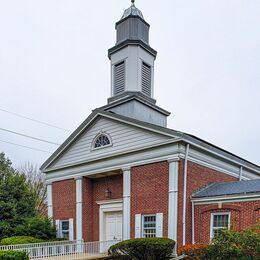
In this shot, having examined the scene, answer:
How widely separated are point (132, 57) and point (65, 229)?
10925mm

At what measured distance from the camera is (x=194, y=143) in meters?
14.4

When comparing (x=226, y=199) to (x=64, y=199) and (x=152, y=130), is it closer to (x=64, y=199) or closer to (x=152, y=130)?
(x=152, y=130)

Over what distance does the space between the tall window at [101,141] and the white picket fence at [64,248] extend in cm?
505

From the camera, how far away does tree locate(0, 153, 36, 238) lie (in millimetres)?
21688

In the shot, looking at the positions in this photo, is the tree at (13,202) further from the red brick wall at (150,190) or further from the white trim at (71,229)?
the red brick wall at (150,190)

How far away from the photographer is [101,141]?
1769 centimetres

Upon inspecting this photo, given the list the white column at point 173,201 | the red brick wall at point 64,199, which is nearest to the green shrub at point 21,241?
the red brick wall at point 64,199

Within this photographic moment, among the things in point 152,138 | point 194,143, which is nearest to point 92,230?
point 152,138

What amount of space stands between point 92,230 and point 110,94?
8122mm

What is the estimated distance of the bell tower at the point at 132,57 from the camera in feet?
62.0

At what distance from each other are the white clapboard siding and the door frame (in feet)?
8.45

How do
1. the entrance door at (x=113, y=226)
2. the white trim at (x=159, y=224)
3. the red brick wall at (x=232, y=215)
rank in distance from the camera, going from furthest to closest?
the entrance door at (x=113, y=226), the white trim at (x=159, y=224), the red brick wall at (x=232, y=215)

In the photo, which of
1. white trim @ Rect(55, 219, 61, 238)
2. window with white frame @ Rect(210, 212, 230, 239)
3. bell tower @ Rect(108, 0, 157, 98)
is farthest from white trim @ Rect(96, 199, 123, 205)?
bell tower @ Rect(108, 0, 157, 98)

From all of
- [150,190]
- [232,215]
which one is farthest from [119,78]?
[232,215]
